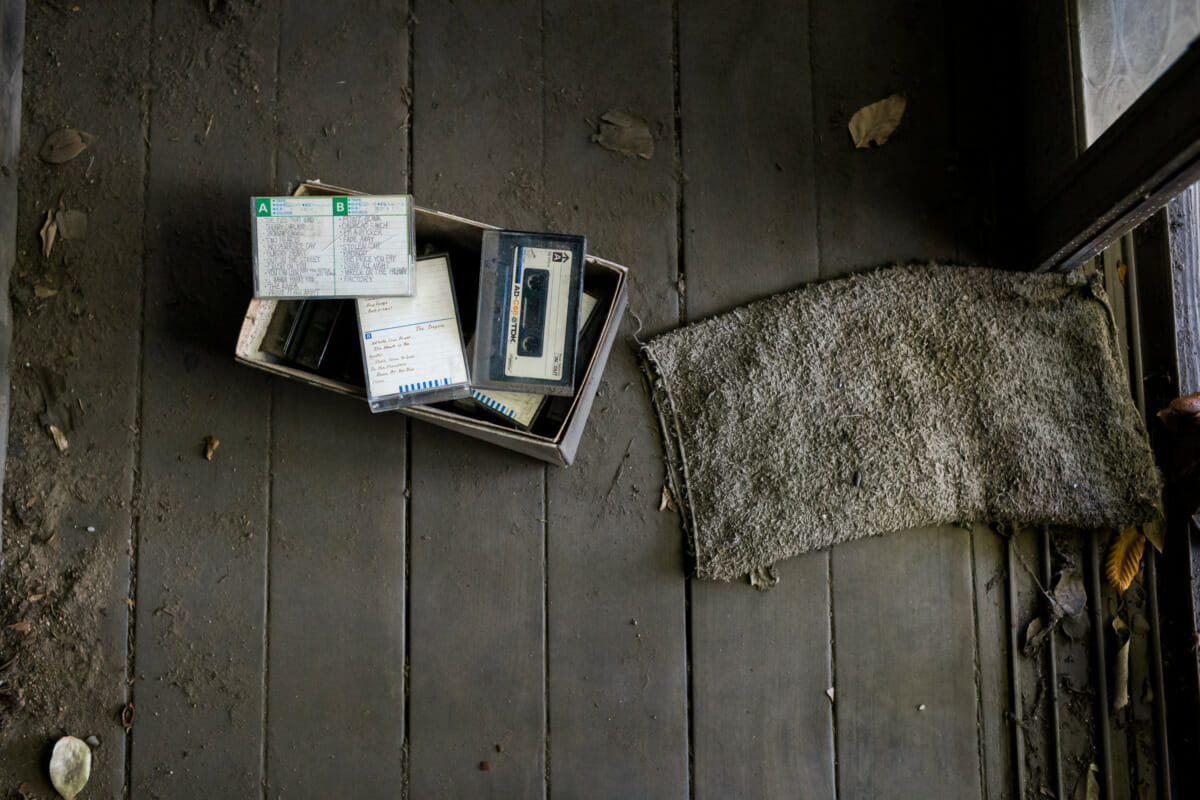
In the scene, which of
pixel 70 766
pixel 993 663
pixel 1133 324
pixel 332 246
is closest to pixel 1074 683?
pixel 993 663

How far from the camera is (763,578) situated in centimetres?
145

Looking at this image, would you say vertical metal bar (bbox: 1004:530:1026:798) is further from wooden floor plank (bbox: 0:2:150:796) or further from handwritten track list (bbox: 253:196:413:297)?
wooden floor plank (bbox: 0:2:150:796)

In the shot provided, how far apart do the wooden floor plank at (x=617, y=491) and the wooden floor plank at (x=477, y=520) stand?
4cm

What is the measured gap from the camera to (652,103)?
4.99 ft

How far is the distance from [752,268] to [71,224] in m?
1.28

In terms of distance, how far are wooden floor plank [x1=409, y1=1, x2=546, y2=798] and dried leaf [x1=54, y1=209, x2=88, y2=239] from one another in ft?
2.05

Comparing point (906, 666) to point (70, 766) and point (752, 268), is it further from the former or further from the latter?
point (70, 766)

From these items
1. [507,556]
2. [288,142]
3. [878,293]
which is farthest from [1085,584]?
[288,142]

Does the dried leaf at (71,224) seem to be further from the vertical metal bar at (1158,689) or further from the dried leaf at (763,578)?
the vertical metal bar at (1158,689)

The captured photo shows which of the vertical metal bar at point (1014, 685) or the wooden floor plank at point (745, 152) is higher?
the wooden floor plank at point (745, 152)

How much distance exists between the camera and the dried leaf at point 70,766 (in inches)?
55.1

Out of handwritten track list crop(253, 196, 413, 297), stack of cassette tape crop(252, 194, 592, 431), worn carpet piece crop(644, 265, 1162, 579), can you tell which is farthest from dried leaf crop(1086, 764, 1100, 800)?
handwritten track list crop(253, 196, 413, 297)

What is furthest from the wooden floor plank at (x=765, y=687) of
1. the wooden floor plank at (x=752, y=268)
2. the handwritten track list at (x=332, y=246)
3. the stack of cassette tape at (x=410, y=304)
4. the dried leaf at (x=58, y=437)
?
the dried leaf at (x=58, y=437)

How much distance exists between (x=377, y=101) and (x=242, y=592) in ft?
3.09
